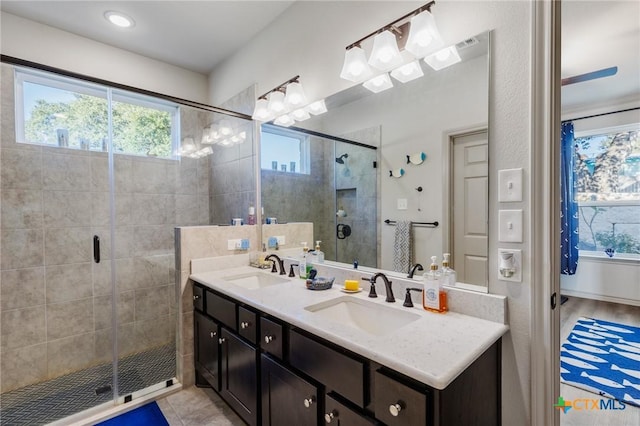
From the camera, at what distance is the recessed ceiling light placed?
2285mm

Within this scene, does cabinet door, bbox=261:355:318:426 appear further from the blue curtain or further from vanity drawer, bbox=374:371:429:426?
the blue curtain

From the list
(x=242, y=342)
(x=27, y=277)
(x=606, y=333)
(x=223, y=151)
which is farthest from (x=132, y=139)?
(x=606, y=333)

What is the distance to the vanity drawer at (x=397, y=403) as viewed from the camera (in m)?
0.85

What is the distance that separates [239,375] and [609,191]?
4733 mm

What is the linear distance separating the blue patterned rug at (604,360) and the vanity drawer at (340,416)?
200cm

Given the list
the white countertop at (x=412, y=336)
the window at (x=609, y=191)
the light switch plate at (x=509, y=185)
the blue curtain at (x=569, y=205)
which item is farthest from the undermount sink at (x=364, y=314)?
the window at (x=609, y=191)

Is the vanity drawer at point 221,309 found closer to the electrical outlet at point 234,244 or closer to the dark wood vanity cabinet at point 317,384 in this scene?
the dark wood vanity cabinet at point 317,384

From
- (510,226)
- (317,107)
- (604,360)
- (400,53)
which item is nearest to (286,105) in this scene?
(317,107)

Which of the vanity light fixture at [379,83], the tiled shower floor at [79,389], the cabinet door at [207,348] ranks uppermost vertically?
the vanity light fixture at [379,83]

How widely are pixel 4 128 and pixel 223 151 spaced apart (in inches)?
61.4

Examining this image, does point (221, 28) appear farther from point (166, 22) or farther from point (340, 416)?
point (340, 416)

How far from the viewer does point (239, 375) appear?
5.56 feet

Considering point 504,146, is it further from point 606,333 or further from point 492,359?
point 606,333

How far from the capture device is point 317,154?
2.16 m
